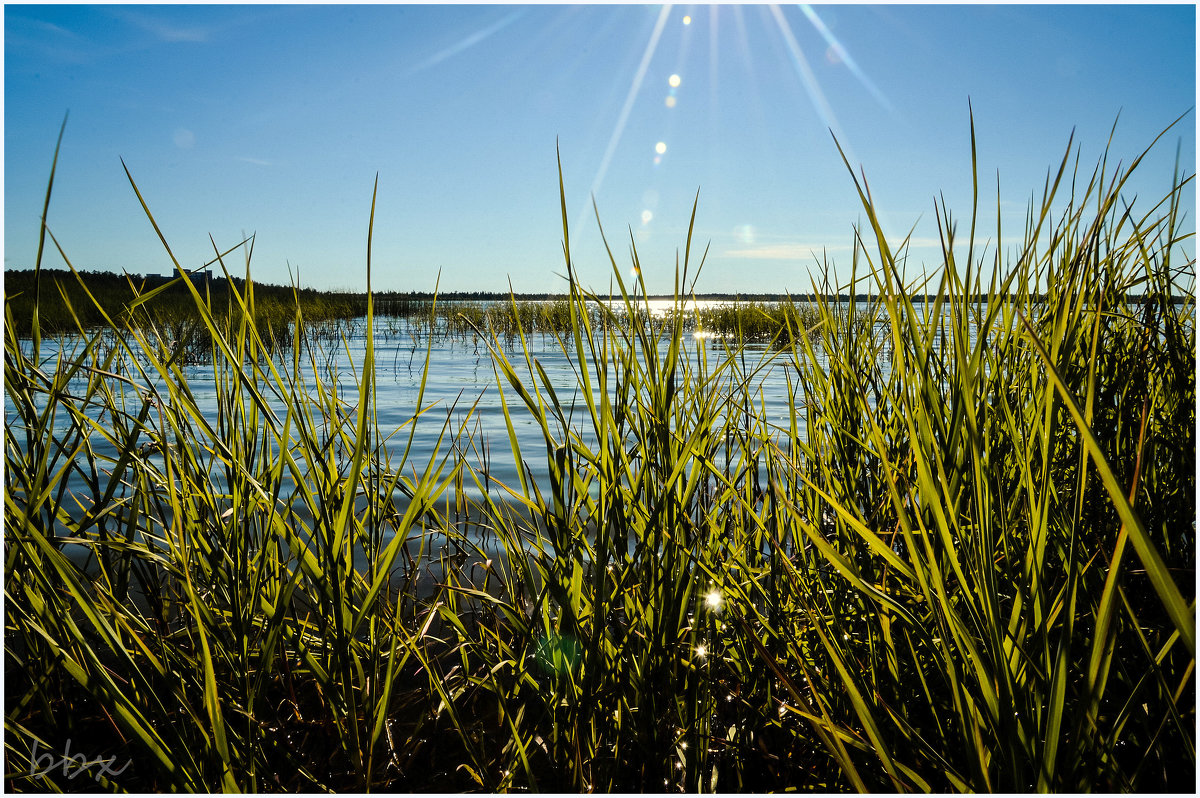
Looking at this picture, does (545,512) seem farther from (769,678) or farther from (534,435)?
(534,435)

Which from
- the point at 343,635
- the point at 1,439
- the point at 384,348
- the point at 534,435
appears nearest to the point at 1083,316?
the point at 343,635

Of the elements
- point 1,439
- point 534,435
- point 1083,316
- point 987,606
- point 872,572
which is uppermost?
point 1083,316

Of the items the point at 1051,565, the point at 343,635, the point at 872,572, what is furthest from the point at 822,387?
the point at 343,635

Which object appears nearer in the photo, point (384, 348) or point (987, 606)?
point (987, 606)

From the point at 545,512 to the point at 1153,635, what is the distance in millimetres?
1121

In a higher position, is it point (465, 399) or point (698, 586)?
point (698, 586)

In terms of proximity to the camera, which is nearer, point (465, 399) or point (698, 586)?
point (698, 586)

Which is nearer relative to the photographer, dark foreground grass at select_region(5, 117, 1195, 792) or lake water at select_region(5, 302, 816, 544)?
dark foreground grass at select_region(5, 117, 1195, 792)

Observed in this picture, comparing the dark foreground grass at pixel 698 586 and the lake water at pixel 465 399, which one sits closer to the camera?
the dark foreground grass at pixel 698 586

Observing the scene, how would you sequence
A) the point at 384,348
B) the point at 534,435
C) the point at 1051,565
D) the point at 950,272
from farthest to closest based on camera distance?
the point at 384,348 → the point at 534,435 → the point at 1051,565 → the point at 950,272

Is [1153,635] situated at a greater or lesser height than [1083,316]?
lesser

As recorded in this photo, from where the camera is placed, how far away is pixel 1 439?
1008 millimetres

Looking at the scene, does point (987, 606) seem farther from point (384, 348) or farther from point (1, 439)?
point (384, 348)

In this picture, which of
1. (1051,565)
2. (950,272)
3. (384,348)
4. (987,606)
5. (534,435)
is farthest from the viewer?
(384,348)
